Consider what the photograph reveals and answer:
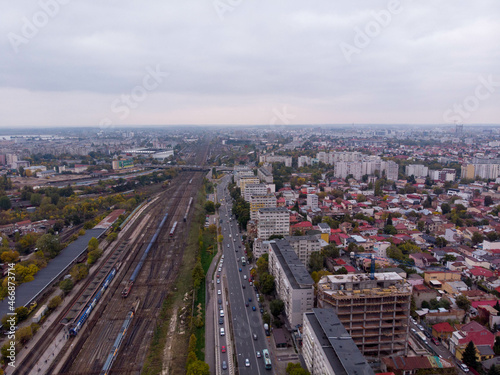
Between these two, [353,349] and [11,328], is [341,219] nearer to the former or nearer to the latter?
[353,349]

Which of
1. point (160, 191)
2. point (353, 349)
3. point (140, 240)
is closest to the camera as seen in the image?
point (353, 349)

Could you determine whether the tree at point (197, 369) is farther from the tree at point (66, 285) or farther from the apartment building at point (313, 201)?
the apartment building at point (313, 201)

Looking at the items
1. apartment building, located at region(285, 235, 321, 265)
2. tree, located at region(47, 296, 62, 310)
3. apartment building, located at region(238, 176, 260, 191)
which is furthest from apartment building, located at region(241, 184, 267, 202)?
tree, located at region(47, 296, 62, 310)

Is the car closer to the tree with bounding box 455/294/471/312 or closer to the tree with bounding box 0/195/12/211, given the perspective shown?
the tree with bounding box 455/294/471/312

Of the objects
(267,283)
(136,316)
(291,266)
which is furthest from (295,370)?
(136,316)

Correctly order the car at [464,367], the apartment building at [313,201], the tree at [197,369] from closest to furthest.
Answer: the tree at [197,369] → the car at [464,367] → the apartment building at [313,201]

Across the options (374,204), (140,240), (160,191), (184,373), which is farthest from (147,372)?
(160,191)

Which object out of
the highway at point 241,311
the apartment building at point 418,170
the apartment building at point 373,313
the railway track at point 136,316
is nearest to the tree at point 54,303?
the railway track at point 136,316
